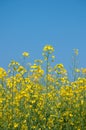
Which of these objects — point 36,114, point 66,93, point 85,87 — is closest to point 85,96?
point 85,87

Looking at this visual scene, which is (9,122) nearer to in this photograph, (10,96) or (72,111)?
(10,96)

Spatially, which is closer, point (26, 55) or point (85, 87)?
point (26, 55)

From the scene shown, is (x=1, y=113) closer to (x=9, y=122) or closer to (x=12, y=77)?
(x=9, y=122)

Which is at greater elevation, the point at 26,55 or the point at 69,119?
the point at 26,55

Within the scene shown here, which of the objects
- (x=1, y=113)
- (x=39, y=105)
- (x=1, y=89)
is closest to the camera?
(x=39, y=105)

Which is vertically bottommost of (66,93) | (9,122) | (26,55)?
(9,122)

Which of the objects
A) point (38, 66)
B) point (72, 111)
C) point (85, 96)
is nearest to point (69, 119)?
point (72, 111)

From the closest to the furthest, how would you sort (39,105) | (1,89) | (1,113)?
(39,105)
(1,113)
(1,89)

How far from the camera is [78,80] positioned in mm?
7465

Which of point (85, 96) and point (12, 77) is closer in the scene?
point (12, 77)

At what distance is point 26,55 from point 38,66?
361 mm

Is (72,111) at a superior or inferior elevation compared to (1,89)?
inferior

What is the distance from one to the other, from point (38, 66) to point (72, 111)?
119cm

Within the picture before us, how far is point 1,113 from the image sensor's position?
670 cm
